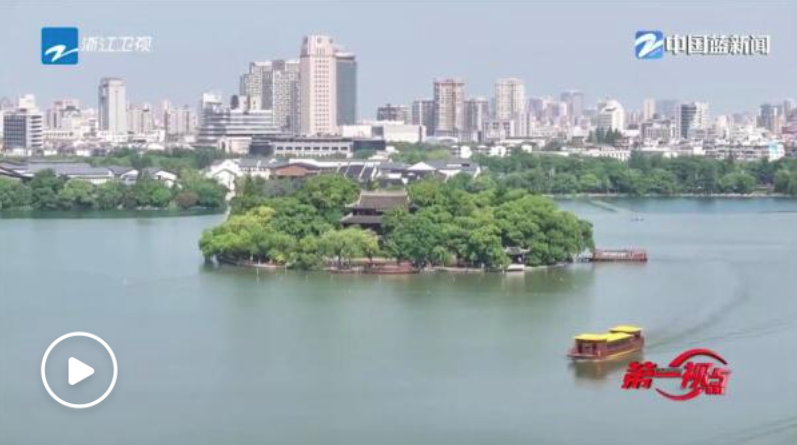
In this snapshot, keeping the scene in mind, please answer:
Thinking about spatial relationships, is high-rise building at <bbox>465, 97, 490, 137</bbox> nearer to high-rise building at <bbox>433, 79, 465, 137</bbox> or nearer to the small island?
high-rise building at <bbox>433, 79, 465, 137</bbox>

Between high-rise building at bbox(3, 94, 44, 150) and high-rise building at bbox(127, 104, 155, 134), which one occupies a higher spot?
high-rise building at bbox(127, 104, 155, 134)

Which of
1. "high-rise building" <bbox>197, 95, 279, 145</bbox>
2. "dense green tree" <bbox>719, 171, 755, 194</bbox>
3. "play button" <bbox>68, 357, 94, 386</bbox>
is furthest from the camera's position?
"high-rise building" <bbox>197, 95, 279, 145</bbox>

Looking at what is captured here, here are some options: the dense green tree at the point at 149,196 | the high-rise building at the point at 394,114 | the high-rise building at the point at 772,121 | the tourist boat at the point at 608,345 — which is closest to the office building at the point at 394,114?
Result: the high-rise building at the point at 394,114

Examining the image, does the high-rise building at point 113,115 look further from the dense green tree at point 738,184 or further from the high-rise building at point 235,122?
the dense green tree at point 738,184

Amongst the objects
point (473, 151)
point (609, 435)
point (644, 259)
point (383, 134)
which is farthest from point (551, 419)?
point (383, 134)

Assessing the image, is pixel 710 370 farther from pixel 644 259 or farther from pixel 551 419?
pixel 644 259

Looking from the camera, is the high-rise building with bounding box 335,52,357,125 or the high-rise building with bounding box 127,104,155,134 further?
the high-rise building with bounding box 127,104,155,134

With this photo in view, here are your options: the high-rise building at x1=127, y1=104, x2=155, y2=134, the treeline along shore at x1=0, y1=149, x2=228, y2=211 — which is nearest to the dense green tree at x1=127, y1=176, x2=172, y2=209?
the treeline along shore at x1=0, y1=149, x2=228, y2=211
